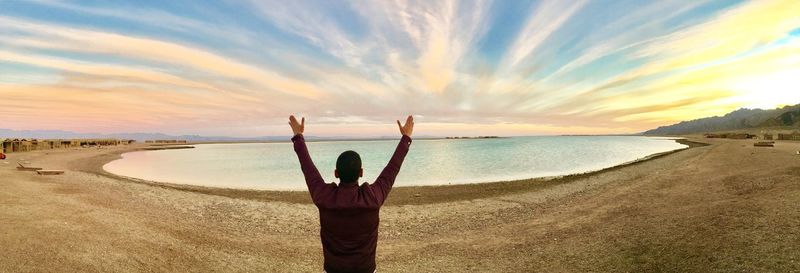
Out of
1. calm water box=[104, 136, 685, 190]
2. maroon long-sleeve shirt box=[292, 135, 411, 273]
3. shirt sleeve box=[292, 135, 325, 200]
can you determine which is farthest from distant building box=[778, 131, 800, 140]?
shirt sleeve box=[292, 135, 325, 200]

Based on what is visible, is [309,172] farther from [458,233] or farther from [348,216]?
[458,233]

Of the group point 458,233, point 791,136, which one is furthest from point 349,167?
point 791,136

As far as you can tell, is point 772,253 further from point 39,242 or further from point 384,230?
point 39,242

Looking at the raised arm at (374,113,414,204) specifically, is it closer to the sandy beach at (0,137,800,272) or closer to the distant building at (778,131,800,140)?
the sandy beach at (0,137,800,272)

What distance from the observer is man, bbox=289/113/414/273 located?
12.3ft

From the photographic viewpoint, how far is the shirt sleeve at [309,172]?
12.8 ft

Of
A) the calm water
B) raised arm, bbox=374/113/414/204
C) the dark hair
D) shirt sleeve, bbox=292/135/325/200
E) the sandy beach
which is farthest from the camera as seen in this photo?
the calm water

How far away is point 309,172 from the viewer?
4.06m

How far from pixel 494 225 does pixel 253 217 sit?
12.7 m

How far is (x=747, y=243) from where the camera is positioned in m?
10.5

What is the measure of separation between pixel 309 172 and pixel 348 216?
0.67 metres

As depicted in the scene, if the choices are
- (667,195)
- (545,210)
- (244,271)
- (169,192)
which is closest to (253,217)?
(244,271)

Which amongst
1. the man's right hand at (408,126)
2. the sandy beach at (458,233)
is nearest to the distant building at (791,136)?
the sandy beach at (458,233)

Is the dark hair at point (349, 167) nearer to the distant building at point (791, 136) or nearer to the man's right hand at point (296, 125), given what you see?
the man's right hand at point (296, 125)
